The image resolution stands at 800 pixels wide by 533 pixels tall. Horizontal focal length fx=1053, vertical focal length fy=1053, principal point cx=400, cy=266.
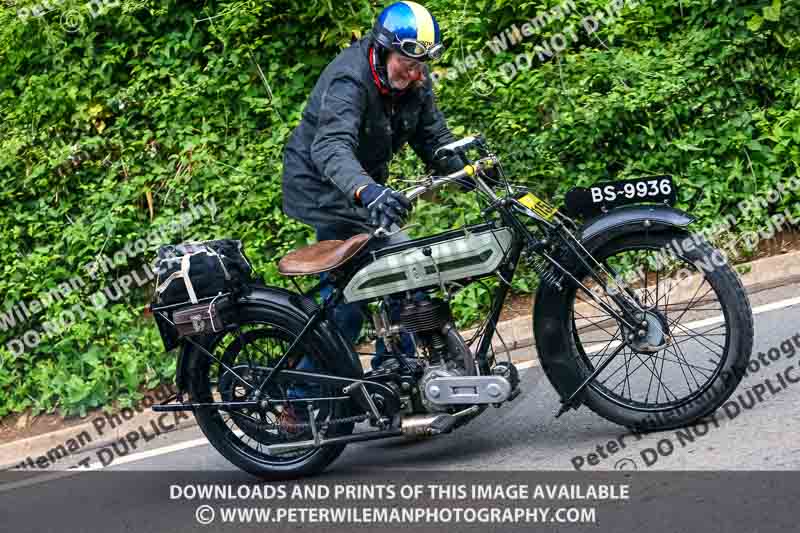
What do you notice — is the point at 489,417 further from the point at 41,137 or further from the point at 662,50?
the point at 41,137

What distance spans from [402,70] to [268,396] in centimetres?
175

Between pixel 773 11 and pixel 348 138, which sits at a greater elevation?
pixel 773 11

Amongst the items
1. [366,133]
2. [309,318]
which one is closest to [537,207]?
[366,133]

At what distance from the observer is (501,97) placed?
8836 millimetres

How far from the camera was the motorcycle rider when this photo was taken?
188 inches

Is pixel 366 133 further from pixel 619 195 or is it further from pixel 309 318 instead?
pixel 619 195

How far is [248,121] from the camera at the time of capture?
9477mm

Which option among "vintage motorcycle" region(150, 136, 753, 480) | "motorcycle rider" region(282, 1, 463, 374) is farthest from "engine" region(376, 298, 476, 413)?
"motorcycle rider" region(282, 1, 463, 374)

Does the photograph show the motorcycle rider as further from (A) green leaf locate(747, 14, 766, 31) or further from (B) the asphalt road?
(A) green leaf locate(747, 14, 766, 31)

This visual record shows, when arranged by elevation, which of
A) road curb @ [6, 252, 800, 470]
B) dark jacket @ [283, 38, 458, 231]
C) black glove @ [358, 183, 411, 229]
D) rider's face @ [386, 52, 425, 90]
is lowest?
road curb @ [6, 252, 800, 470]

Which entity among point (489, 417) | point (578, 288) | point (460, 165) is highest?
point (460, 165)

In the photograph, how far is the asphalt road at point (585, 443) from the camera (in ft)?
15.3

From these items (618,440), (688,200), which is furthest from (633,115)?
(618,440)

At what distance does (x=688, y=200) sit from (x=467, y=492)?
4.25 m
